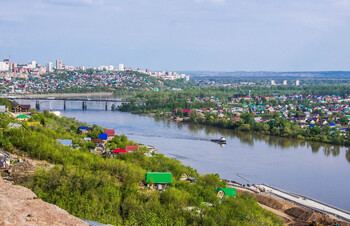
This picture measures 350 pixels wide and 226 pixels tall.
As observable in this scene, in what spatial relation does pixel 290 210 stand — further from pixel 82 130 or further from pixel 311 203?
pixel 82 130

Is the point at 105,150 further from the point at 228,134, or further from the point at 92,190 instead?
the point at 228,134

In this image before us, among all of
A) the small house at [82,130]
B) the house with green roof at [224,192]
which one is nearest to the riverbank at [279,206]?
the house with green roof at [224,192]

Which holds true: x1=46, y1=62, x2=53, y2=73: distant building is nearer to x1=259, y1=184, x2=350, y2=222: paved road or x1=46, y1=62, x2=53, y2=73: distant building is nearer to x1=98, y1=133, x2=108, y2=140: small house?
x1=98, y1=133, x2=108, y2=140: small house

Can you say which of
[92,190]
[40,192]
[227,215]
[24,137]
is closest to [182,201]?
A: [227,215]

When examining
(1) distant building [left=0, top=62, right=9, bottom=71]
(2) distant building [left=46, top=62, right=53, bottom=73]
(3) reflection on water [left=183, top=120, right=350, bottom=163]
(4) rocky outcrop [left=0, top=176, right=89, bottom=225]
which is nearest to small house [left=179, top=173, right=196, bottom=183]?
(4) rocky outcrop [left=0, top=176, right=89, bottom=225]

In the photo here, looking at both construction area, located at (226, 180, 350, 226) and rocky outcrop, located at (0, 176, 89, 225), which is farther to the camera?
construction area, located at (226, 180, 350, 226)
